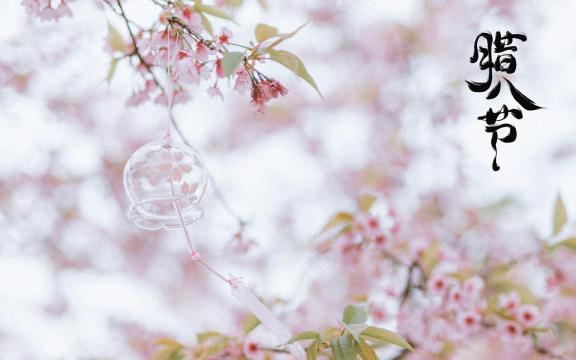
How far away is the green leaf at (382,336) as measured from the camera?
2.97ft

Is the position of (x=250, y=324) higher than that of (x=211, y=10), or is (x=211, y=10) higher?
(x=211, y=10)

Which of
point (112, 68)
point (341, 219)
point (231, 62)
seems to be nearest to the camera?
point (231, 62)

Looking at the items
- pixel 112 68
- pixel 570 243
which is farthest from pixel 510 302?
pixel 112 68

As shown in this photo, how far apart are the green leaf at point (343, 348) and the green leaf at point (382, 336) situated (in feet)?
0.10

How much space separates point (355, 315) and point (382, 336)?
7cm

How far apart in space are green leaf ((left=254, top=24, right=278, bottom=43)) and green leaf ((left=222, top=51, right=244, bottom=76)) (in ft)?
0.38

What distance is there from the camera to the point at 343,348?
0.91 metres

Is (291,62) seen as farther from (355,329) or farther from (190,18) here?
(355,329)

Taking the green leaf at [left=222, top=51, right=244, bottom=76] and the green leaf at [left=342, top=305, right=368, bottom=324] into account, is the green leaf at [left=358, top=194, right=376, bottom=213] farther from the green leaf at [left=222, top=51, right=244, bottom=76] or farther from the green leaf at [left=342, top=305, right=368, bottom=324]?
the green leaf at [left=222, top=51, right=244, bottom=76]

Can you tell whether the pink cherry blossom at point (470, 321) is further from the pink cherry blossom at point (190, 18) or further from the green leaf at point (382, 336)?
the pink cherry blossom at point (190, 18)

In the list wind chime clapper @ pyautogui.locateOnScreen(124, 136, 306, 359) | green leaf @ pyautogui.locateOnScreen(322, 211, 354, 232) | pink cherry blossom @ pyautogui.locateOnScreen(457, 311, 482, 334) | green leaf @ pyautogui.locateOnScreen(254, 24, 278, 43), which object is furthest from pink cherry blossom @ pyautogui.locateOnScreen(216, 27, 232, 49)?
pink cherry blossom @ pyautogui.locateOnScreen(457, 311, 482, 334)

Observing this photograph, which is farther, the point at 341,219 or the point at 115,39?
the point at 341,219

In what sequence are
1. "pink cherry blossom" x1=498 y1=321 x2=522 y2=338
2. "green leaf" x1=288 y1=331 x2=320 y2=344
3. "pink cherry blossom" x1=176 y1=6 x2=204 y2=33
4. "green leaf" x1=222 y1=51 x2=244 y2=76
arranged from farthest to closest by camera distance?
"pink cherry blossom" x1=498 y1=321 x2=522 y2=338
"pink cherry blossom" x1=176 y1=6 x2=204 y2=33
"green leaf" x1=288 y1=331 x2=320 y2=344
"green leaf" x1=222 y1=51 x2=244 y2=76

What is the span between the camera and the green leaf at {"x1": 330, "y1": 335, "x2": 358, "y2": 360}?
0.90 metres
